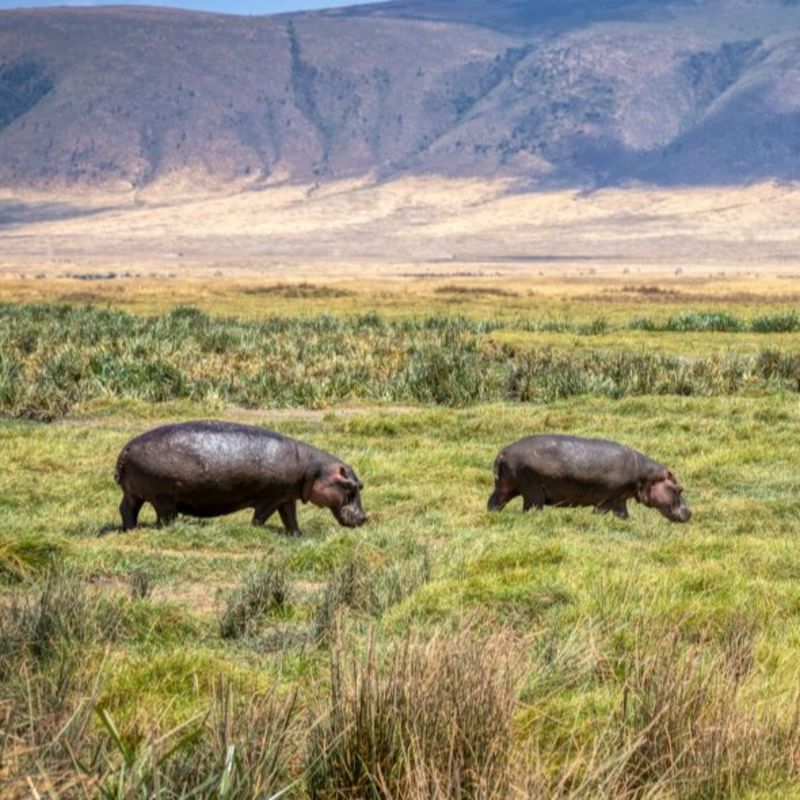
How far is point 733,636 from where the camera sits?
304 inches

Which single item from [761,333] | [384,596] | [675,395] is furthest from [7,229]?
[384,596]

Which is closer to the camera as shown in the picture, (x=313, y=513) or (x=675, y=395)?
(x=313, y=513)

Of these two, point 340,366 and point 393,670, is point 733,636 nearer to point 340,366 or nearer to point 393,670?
point 393,670

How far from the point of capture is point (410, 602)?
9359 millimetres

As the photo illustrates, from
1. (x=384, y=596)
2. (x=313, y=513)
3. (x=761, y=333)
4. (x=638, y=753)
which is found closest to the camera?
(x=638, y=753)

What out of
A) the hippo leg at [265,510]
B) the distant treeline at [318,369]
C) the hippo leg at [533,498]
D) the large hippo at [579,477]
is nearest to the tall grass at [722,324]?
the distant treeline at [318,369]

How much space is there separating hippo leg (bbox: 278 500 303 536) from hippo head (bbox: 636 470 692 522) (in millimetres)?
3477

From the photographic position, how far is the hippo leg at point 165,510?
12688 mm

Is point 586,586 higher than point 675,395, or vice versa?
point 586,586

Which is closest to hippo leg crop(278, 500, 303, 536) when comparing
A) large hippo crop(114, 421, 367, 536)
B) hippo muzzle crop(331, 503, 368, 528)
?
large hippo crop(114, 421, 367, 536)

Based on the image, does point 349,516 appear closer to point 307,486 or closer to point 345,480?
point 345,480

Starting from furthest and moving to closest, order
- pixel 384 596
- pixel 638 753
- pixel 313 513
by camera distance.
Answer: pixel 313 513 → pixel 384 596 → pixel 638 753

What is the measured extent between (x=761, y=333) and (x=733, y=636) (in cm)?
3418

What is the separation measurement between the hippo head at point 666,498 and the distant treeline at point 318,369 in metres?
10.2
